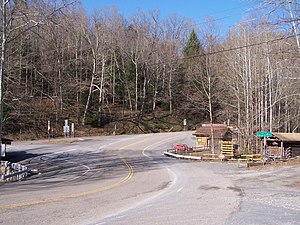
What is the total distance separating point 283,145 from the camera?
113 ft

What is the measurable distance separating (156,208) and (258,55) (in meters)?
29.3

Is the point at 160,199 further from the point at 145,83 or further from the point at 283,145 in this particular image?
the point at 145,83

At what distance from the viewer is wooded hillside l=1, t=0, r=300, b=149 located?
37875mm

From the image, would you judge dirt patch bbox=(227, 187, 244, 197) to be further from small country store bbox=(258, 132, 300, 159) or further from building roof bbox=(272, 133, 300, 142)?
building roof bbox=(272, 133, 300, 142)

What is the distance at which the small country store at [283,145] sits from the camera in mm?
32906

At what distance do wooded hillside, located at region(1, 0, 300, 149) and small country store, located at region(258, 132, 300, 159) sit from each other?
179 cm

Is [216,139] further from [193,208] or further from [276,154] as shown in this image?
[193,208]

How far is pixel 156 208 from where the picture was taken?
35.4 feet

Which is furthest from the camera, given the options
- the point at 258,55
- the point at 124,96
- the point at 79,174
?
the point at 124,96

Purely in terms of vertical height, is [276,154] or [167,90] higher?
[167,90]

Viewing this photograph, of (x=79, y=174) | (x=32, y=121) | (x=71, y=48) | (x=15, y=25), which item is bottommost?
(x=79, y=174)

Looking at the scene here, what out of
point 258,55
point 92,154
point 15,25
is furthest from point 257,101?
point 15,25

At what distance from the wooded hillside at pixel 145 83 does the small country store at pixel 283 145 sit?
5.87 ft

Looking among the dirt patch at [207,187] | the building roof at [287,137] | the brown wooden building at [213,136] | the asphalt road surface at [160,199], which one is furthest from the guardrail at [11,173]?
the brown wooden building at [213,136]
